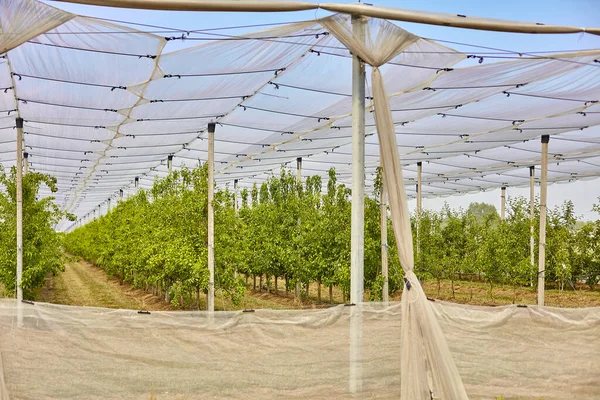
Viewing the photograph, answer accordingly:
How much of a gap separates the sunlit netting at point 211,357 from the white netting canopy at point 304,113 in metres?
0.02

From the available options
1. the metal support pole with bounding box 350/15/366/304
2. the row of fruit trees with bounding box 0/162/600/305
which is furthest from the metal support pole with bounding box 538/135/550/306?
the metal support pole with bounding box 350/15/366/304

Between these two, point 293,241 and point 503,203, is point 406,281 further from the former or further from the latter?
point 503,203

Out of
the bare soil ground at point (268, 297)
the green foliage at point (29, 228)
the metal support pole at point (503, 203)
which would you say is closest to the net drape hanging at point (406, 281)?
the bare soil ground at point (268, 297)

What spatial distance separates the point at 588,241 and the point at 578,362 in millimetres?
18733

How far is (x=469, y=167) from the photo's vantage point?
2177 cm

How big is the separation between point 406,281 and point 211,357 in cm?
226

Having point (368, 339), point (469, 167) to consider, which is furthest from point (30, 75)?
point (469, 167)

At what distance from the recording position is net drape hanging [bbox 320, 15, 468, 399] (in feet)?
19.8

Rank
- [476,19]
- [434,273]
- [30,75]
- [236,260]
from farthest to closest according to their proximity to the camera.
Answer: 1. [434,273]
2. [236,260]
3. [30,75]
4. [476,19]

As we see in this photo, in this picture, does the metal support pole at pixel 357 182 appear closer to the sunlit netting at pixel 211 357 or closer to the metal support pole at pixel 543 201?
the sunlit netting at pixel 211 357

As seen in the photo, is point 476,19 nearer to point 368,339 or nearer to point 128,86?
point 368,339

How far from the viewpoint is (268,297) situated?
2220 centimetres

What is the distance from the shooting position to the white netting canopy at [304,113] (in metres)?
6.17

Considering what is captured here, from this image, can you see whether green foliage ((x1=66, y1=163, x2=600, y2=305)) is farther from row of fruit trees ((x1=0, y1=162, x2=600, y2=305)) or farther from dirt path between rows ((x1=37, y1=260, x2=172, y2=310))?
dirt path between rows ((x1=37, y1=260, x2=172, y2=310))
